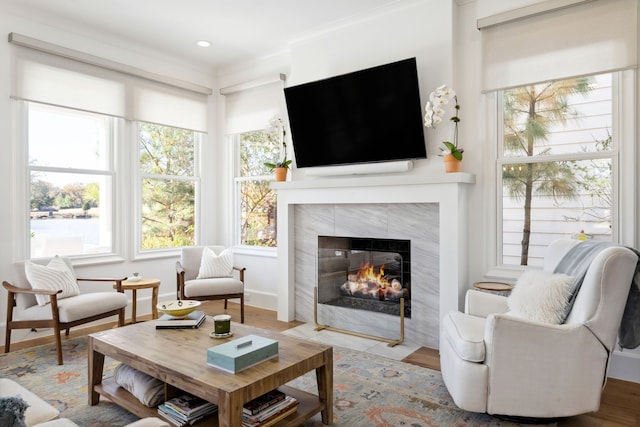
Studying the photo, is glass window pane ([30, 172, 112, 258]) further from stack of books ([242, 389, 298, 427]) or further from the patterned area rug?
stack of books ([242, 389, 298, 427])

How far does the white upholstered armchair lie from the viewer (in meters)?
2.11

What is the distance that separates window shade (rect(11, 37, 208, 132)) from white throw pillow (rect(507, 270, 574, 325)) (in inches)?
158

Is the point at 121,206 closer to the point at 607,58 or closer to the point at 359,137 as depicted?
the point at 359,137

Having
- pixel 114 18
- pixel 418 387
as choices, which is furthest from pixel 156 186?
pixel 418 387

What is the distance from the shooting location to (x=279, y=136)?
469 centimetres

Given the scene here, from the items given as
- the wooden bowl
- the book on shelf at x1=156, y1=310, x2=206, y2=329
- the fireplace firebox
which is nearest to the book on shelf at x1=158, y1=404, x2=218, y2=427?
the book on shelf at x1=156, y1=310, x2=206, y2=329

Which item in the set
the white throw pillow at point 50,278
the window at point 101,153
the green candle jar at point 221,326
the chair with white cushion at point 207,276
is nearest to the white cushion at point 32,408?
the green candle jar at point 221,326

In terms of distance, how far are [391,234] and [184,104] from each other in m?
2.93

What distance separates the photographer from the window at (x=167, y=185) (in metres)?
4.69

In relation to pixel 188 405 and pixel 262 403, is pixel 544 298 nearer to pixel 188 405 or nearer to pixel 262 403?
pixel 262 403

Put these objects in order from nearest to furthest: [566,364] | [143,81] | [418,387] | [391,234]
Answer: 1. [566,364]
2. [418,387]
3. [391,234]
4. [143,81]

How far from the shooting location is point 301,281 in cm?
429

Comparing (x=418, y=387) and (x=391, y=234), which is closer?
(x=418, y=387)

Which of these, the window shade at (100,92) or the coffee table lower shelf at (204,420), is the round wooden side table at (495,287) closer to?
the coffee table lower shelf at (204,420)
